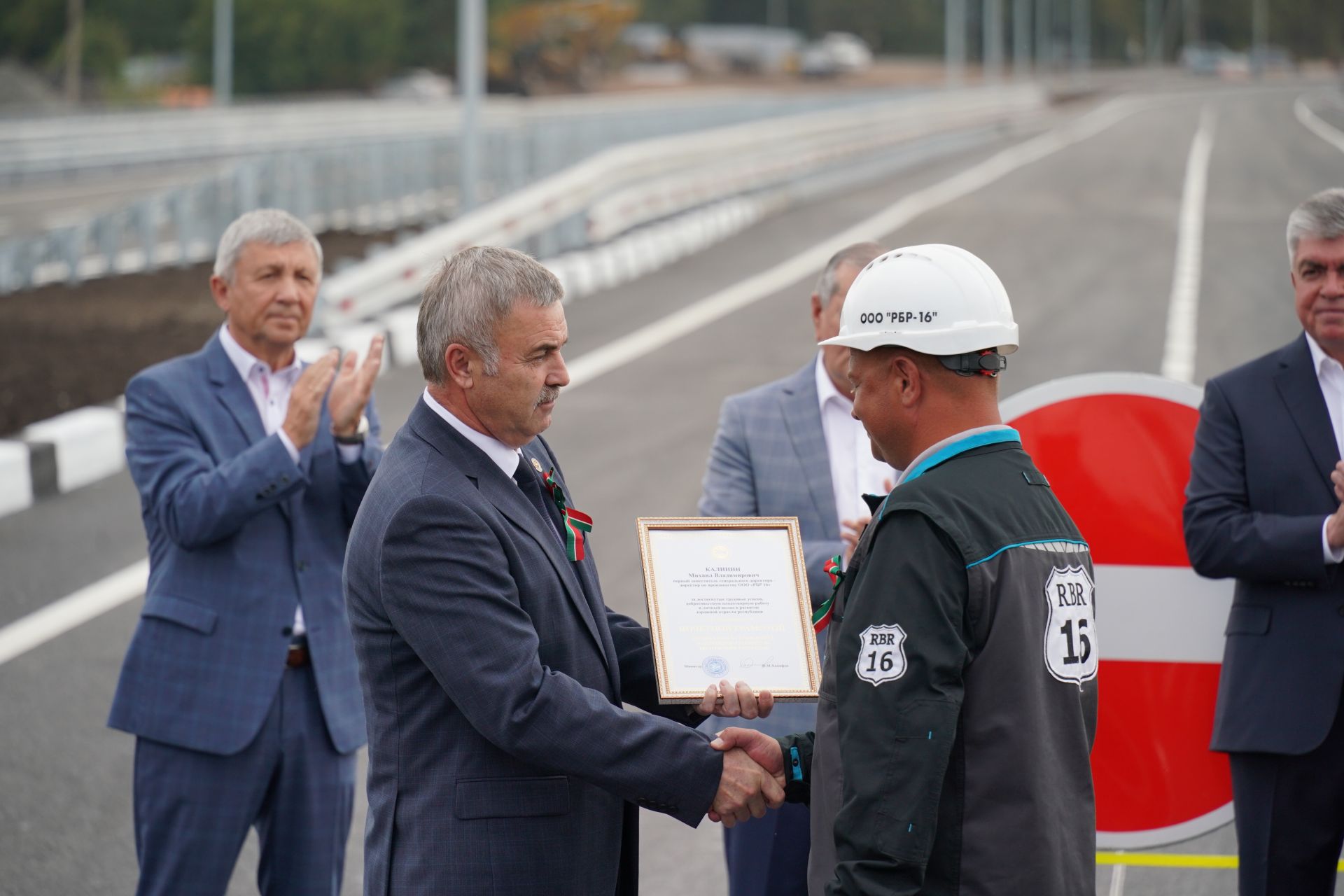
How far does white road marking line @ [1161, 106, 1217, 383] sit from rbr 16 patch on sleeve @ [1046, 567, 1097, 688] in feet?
14.7

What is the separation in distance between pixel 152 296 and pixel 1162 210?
15717 millimetres

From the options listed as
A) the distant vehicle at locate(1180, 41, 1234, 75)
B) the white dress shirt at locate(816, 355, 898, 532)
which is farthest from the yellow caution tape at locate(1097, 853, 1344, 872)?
the distant vehicle at locate(1180, 41, 1234, 75)

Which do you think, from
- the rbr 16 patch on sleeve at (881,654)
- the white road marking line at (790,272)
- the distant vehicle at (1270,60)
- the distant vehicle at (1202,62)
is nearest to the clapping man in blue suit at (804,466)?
the rbr 16 patch on sleeve at (881,654)

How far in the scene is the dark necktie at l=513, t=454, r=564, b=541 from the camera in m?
3.32

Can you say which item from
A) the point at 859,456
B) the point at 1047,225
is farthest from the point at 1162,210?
the point at 859,456

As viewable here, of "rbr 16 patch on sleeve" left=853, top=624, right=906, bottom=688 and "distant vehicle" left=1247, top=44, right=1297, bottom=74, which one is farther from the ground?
"distant vehicle" left=1247, top=44, right=1297, bottom=74

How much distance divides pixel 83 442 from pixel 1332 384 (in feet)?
29.2

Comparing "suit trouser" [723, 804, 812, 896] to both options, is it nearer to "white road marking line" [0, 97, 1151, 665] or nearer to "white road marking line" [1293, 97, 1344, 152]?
"white road marking line" [0, 97, 1151, 665]

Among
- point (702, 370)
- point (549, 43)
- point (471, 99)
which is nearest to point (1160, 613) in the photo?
point (702, 370)

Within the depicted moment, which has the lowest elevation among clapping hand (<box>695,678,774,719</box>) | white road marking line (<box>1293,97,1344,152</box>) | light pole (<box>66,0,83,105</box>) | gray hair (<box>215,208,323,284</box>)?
clapping hand (<box>695,678,774,719</box>)

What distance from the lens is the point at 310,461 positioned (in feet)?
14.3

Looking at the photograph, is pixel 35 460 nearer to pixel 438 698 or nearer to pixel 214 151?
pixel 438 698

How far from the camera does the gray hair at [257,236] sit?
4.45 m

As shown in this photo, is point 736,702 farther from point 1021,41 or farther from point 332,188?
point 1021,41
